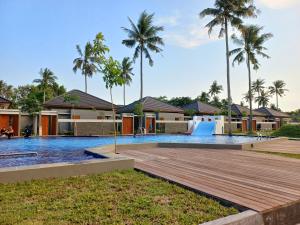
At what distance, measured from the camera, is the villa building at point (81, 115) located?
82.8 feet

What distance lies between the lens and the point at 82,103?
2844 centimetres

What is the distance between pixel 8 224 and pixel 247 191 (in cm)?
390

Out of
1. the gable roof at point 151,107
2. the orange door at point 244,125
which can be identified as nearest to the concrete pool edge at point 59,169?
the gable roof at point 151,107

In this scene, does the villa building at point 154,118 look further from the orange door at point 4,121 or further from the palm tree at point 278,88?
the palm tree at point 278,88

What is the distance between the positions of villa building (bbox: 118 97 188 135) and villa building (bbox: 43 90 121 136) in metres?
1.51

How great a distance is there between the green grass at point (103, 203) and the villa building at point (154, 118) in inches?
871

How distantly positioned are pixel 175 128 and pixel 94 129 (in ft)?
36.1

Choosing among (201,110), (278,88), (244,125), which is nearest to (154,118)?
(201,110)

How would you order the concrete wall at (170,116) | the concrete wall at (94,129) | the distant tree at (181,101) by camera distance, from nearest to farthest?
1. the concrete wall at (94,129)
2. the concrete wall at (170,116)
3. the distant tree at (181,101)

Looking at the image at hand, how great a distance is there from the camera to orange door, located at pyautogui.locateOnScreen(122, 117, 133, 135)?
27.1m

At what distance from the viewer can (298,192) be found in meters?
4.59

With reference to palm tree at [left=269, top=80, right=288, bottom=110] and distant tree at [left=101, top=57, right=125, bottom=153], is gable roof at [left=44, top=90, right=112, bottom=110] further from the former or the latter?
palm tree at [left=269, top=80, right=288, bottom=110]

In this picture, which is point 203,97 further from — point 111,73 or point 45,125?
point 111,73

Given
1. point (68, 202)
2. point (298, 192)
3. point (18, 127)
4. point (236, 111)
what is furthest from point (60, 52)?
point (236, 111)
